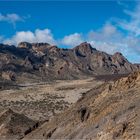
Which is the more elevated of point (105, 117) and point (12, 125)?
point (12, 125)

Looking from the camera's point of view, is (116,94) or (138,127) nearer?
(138,127)

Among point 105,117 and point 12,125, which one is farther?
point 12,125

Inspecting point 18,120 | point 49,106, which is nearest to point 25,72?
point 49,106

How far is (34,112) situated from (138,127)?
39.0 meters

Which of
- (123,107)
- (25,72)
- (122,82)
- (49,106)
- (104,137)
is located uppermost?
(25,72)

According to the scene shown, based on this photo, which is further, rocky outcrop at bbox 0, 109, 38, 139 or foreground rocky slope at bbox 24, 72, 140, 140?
rocky outcrop at bbox 0, 109, 38, 139

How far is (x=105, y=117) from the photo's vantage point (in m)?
12.2

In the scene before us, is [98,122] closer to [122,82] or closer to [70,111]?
[122,82]

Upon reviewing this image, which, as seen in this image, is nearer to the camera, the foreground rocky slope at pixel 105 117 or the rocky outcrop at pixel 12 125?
the foreground rocky slope at pixel 105 117

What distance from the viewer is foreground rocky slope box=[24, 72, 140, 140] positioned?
35.7 feet

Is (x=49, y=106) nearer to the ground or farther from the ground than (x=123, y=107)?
farther from the ground

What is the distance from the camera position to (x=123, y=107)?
1186cm

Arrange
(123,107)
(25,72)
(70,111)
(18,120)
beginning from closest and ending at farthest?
(123,107), (70,111), (18,120), (25,72)

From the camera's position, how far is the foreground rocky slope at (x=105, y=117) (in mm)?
10875
